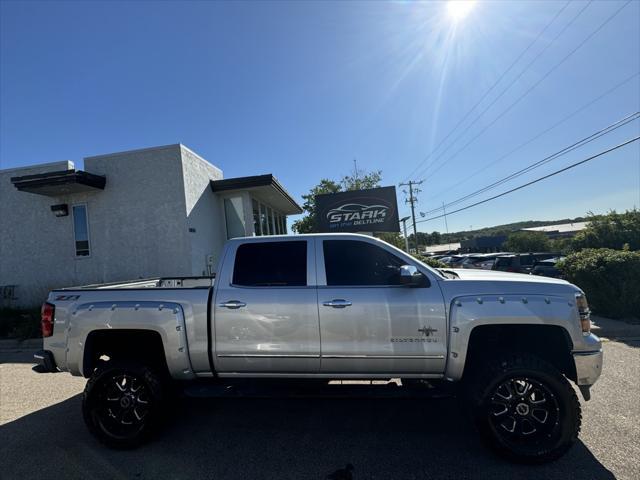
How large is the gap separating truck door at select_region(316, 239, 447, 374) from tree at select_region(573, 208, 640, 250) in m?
21.3

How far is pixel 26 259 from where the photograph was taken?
33.9 ft

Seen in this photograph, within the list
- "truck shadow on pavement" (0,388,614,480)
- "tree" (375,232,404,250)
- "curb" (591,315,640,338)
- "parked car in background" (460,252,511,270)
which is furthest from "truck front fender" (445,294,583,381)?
"tree" (375,232,404,250)

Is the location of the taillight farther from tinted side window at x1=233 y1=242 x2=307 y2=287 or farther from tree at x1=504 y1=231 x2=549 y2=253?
tree at x1=504 y1=231 x2=549 y2=253

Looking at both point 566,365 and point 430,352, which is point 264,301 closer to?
point 430,352

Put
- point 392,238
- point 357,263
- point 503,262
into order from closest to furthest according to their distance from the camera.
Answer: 1. point 357,263
2. point 503,262
3. point 392,238

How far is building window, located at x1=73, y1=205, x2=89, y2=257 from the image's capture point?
10125mm

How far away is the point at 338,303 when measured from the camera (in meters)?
3.26

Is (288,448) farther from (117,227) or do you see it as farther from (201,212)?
(117,227)

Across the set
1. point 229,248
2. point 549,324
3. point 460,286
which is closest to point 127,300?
point 229,248

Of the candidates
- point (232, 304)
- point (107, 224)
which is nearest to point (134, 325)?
point (232, 304)

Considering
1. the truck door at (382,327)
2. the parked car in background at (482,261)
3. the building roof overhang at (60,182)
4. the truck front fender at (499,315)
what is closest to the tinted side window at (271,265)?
the truck door at (382,327)

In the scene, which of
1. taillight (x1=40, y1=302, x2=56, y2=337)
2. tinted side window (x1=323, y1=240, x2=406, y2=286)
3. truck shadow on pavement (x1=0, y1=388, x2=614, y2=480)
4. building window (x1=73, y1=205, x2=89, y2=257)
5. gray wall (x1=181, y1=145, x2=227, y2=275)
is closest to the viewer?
truck shadow on pavement (x1=0, y1=388, x2=614, y2=480)

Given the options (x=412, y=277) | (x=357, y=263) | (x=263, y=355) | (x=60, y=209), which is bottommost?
(x=263, y=355)

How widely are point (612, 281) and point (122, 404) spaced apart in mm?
9403
